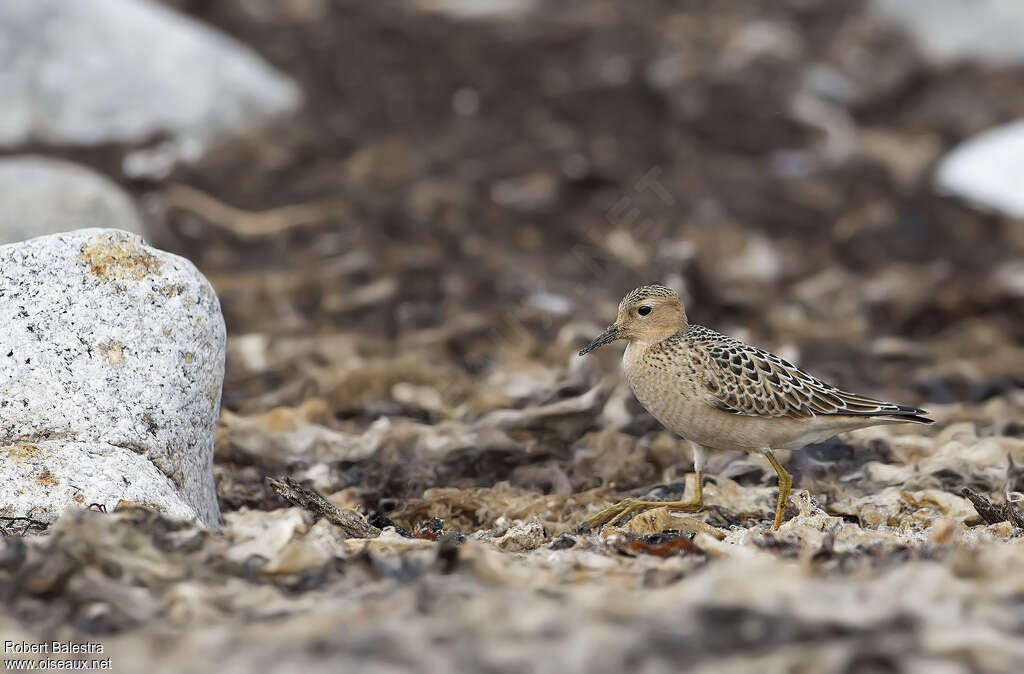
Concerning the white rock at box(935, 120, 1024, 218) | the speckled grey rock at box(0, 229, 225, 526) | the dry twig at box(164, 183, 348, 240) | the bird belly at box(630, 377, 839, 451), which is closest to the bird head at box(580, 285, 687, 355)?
the bird belly at box(630, 377, 839, 451)

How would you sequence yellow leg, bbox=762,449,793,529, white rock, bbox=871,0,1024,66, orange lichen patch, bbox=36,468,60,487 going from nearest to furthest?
orange lichen patch, bbox=36,468,60,487, yellow leg, bbox=762,449,793,529, white rock, bbox=871,0,1024,66

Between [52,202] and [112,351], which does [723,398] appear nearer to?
[112,351]

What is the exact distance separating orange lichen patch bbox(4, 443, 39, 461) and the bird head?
7.72ft

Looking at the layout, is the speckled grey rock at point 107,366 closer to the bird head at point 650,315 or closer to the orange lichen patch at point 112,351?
the orange lichen patch at point 112,351

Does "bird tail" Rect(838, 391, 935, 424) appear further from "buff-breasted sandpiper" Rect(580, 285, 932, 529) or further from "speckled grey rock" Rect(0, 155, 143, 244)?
"speckled grey rock" Rect(0, 155, 143, 244)

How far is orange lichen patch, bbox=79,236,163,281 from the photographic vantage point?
16.8ft

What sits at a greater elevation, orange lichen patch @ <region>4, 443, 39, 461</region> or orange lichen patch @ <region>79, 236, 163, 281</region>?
orange lichen patch @ <region>79, 236, 163, 281</region>

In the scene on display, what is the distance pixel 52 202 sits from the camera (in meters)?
9.64

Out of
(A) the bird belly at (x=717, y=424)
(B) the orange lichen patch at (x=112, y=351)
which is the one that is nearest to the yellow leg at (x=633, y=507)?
(A) the bird belly at (x=717, y=424)

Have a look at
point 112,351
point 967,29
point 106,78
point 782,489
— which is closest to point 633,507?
point 782,489

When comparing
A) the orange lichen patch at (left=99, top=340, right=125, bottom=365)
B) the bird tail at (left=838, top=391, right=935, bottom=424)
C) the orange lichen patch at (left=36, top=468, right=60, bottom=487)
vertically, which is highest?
the bird tail at (left=838, top=391, right=935, bottom=424)

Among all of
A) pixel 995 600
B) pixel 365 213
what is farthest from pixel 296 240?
pixel 995 600

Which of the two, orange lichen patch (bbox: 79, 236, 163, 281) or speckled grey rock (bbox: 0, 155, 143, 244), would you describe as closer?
orange lichen patch (bbox: 79, 236, 163, 281)

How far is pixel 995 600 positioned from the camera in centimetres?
352
